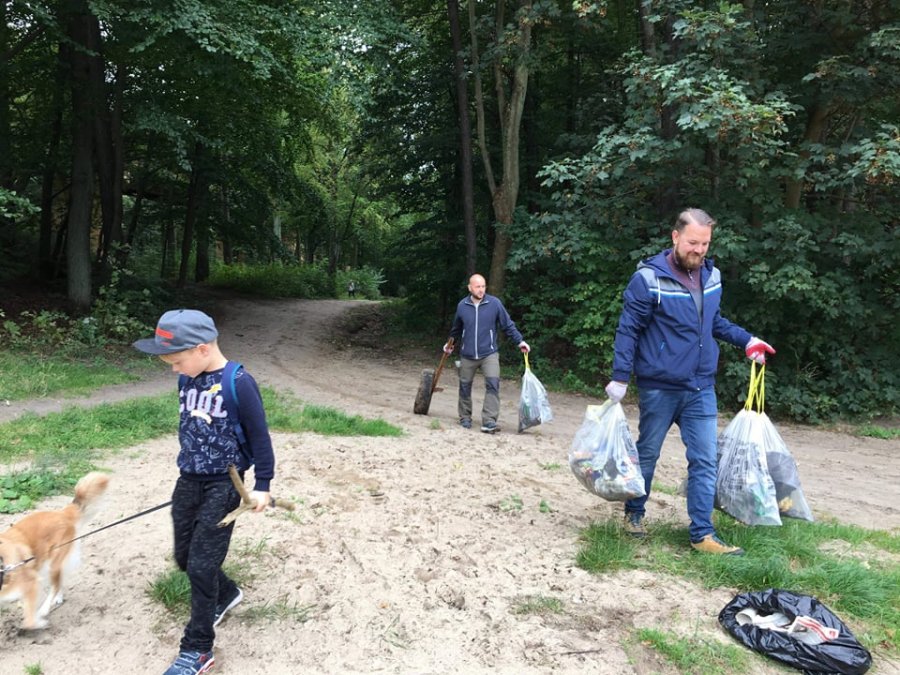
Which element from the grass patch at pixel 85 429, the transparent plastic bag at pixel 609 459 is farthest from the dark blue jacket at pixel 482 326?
the transparent plastic bag at pixel 609 459

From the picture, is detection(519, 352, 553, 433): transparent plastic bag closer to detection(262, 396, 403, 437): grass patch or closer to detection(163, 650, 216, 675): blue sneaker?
detection(262, 396, 403, 437): grass patch

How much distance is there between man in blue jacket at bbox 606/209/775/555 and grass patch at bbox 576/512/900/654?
211 mm

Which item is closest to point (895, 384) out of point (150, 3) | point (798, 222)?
point (798, 222)

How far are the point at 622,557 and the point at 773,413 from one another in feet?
25.0

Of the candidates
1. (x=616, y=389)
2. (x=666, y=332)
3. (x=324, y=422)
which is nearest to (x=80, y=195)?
(x=324, y=422)

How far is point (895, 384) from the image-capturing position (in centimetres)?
1011

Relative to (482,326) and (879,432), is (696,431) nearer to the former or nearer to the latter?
(482,326)

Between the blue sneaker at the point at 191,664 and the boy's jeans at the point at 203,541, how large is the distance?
0.03 m

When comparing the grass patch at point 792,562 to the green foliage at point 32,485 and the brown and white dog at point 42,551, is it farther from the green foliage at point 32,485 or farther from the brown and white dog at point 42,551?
the green foliage at point 32,485

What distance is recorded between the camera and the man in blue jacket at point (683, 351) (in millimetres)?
3979

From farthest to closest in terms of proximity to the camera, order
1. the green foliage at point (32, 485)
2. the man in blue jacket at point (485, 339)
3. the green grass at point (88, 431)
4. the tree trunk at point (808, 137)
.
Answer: the tree trunk at point (808, 137) → the man in blue jacket at point (485, 339) → the green grass at point (88, 431) → the green foliage at point (32, 485)

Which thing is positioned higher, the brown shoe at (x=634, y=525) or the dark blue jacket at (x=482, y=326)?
the dark blue jacket at (x=482, y=326)

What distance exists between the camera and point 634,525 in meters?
4.43

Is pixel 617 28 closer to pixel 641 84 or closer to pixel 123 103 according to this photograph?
pixel 641 84
